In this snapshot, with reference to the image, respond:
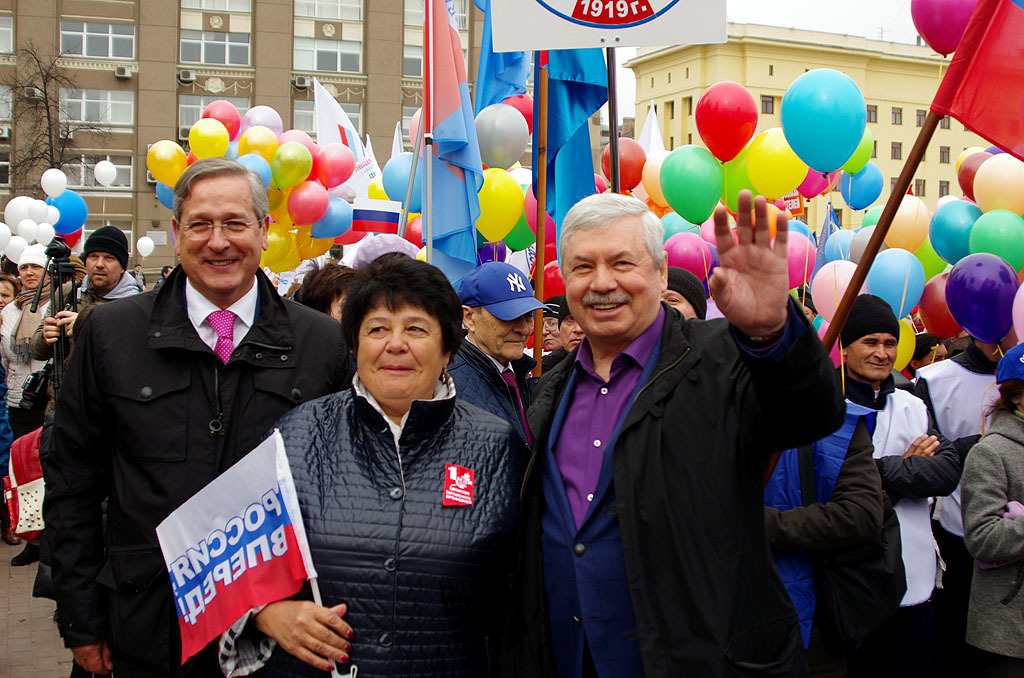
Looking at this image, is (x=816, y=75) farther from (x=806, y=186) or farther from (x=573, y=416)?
(x=573, y=416)

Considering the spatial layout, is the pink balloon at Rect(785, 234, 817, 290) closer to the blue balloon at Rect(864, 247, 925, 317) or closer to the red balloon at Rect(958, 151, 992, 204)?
the blue balloon at Rect(864, 247, 925, 317)

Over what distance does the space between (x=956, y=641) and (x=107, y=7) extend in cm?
3799

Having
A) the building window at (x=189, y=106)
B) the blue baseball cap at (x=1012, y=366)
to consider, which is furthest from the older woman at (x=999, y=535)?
the building window at (x=189, y=106)

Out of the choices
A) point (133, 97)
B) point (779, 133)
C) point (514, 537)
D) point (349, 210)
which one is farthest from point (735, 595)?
point (133, 97)

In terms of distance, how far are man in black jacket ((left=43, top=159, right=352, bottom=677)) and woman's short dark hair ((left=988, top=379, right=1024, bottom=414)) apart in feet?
8.93

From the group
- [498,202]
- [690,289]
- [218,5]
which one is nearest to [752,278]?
[690,289]

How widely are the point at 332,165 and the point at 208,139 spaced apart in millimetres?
1537

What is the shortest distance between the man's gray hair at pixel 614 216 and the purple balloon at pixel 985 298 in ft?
12.0

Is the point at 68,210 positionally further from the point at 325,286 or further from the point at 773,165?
the point at 325,286

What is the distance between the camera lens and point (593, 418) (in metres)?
2.43

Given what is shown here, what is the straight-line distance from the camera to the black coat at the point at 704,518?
2115mm

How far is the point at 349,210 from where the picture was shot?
12.2m

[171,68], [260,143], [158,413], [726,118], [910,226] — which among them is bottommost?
[158,413]

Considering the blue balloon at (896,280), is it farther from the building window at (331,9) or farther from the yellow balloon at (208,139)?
the building window at (331,9)
